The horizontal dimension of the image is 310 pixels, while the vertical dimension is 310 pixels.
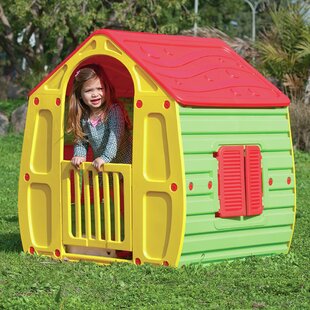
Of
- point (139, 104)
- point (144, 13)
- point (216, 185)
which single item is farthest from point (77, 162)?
point (144, 13)

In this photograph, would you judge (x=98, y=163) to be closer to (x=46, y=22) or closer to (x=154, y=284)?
(x=154, y=284)

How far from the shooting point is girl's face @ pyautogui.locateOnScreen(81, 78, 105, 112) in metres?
7.19

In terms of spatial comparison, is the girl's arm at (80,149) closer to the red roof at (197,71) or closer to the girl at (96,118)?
the girl at (96,118)

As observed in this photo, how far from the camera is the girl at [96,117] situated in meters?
7.19

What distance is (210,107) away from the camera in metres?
6.64

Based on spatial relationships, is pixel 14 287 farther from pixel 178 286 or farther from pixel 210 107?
pixel 210 107

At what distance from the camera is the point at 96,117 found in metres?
7.27

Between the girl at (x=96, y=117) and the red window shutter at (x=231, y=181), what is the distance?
0.85m

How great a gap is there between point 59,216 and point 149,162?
0.96 metres

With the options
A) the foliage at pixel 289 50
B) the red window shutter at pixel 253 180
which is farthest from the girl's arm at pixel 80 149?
the foliage at pixel 289 50

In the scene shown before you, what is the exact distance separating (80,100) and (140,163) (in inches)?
39.8

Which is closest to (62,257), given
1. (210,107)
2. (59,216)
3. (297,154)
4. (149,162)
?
(59,216)

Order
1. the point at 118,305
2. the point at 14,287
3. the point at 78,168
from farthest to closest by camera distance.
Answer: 1. the point at 78,168
2. the point at 14,287
3. the point at 118,305

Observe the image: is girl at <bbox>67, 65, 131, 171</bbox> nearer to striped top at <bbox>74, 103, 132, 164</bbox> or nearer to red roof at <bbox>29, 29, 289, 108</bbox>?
striped top at <bbox>74, 103, 132, 164</bbox>
